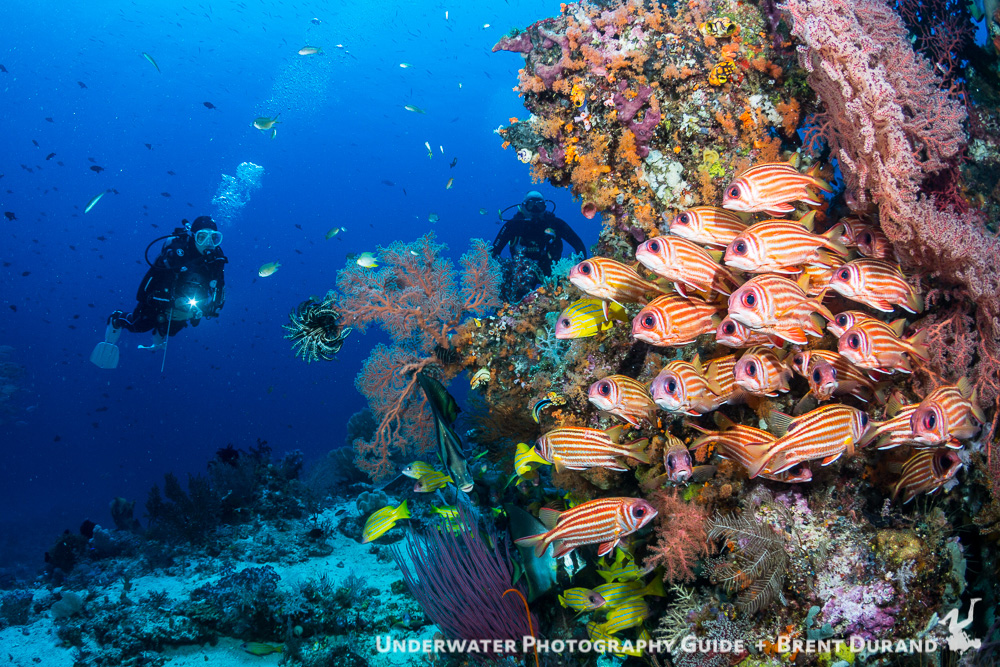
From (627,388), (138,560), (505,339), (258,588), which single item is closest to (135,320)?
(138,560)

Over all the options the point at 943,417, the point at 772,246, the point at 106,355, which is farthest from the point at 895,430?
the point at 106,355

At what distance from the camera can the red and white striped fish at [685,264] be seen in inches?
96.6

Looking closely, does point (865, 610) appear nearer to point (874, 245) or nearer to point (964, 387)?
point (964, 387)

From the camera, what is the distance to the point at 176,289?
31.0 feet

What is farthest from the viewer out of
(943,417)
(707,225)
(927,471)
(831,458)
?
(707,225)

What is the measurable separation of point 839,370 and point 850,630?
4.86 feet

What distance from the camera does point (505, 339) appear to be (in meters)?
5.38

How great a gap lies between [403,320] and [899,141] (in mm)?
4753

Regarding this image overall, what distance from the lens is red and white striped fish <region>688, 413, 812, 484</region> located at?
2.46 m

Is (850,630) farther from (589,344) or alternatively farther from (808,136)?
(808,136)

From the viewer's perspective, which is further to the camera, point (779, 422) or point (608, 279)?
point (608, 279)

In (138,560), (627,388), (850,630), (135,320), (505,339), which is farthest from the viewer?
(135,320)

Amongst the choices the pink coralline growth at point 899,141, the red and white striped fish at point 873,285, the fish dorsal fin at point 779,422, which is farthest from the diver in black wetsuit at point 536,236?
the fish dorsal fin at point 779,422

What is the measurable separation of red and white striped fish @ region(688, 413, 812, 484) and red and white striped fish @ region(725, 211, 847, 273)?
3.07 ft
